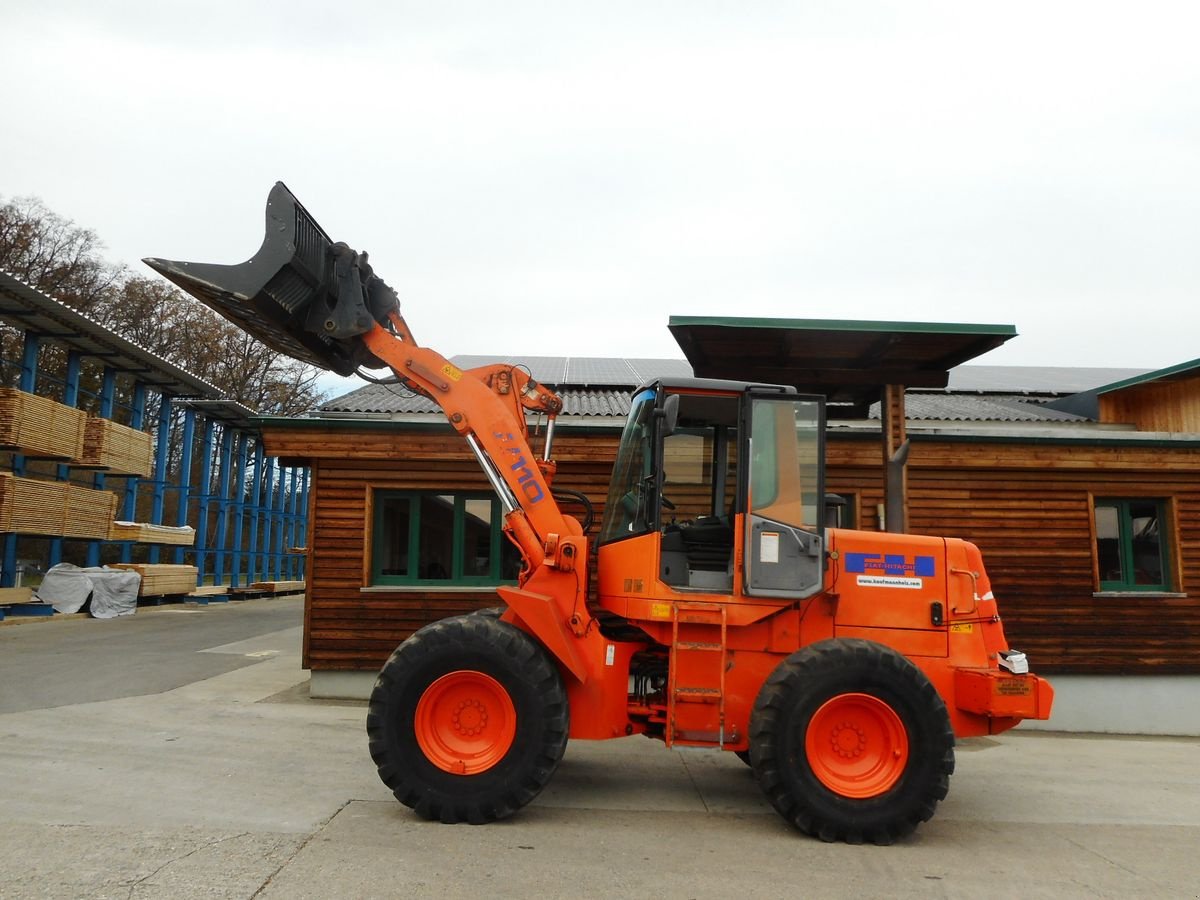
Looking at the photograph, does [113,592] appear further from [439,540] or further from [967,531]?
[967,531]

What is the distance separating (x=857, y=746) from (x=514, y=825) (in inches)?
89.9

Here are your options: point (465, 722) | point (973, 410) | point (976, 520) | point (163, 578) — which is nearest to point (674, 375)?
point (973, 410)

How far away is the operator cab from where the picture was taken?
5.81 metres

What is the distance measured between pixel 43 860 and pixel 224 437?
104 ft

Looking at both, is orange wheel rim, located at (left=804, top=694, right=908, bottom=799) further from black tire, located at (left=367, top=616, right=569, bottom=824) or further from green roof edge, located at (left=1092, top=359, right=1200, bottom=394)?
green roof edge, located at (left=1092, top=359, right=1200, bottom=394)

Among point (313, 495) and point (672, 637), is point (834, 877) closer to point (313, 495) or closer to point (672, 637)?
point (672, 637)

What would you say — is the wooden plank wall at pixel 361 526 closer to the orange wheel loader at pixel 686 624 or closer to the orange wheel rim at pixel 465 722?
the orange wheel loader at pixel 686 624

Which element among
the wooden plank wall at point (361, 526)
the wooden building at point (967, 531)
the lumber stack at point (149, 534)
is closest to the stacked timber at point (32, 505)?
the lumber stack at point (149, 534)

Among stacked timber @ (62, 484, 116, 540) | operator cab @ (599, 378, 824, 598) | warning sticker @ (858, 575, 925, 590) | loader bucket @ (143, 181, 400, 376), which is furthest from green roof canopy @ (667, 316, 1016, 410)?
stacked timber @ (62, 484, 116, 540)

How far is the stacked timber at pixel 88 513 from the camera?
20047mm

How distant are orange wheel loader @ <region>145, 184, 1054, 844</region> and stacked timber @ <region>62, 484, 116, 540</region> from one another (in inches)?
667

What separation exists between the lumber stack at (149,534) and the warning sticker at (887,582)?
21611 mm

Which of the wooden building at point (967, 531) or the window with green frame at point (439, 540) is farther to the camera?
the window with green frame at point (439, 540)

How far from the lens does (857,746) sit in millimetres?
5539
